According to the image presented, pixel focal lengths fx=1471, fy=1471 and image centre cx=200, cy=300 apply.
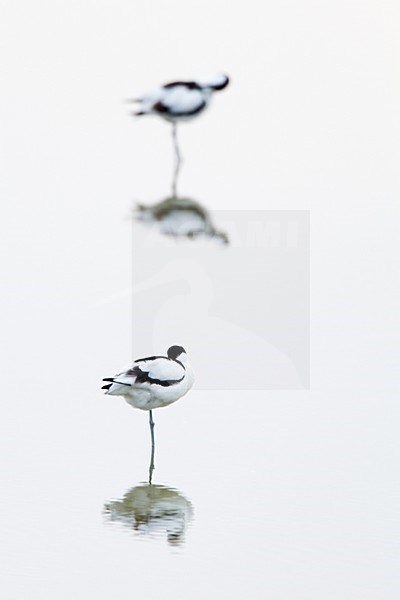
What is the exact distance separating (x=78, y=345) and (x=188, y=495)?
7.00ft

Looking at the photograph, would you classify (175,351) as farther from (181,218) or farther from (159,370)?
(181,218)

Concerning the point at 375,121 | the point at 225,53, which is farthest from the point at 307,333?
the point at 225,53

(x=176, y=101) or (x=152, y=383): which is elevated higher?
(x=176, y=101)

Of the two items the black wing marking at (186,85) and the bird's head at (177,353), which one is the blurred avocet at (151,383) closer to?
the bird's head at (177,353)

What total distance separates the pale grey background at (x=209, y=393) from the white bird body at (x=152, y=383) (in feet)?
0.49

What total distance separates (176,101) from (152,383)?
4.94 metres

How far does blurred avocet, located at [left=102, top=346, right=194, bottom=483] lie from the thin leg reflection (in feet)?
1.97

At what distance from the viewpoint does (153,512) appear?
6.43m

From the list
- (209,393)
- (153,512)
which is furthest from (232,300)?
(153,512)

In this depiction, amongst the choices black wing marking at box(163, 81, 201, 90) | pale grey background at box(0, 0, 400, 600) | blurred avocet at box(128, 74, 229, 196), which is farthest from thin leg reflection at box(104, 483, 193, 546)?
black wing marking at box(163, 81, 201, 90)

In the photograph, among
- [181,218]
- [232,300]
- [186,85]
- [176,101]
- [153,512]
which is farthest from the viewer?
[186,85]

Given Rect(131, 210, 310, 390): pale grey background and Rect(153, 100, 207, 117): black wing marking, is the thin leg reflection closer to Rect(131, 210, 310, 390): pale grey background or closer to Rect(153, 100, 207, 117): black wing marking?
Rect(131, 210, 310, 390): pale grey background

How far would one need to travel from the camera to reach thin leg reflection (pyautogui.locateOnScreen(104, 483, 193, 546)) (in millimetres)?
6207

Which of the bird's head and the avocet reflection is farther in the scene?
the avocet reflection
